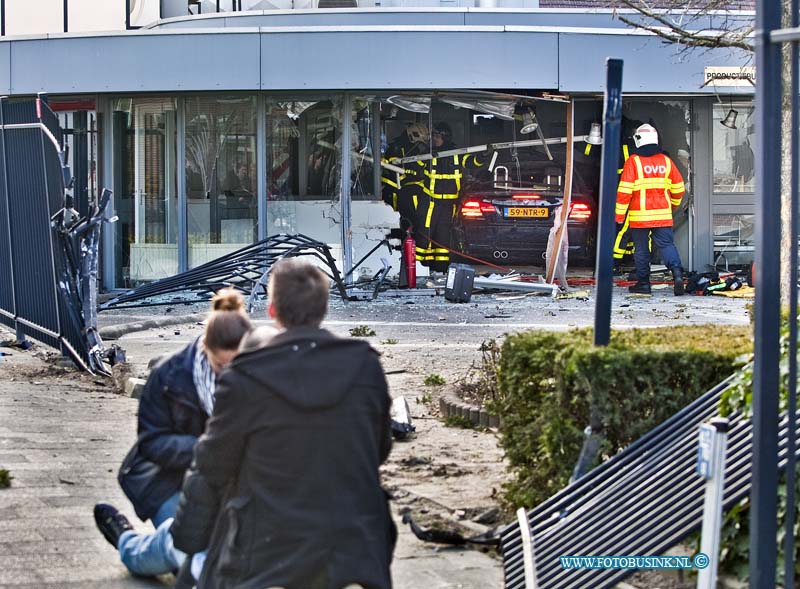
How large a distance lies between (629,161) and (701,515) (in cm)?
1478

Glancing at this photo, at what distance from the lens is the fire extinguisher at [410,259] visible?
18.9 m

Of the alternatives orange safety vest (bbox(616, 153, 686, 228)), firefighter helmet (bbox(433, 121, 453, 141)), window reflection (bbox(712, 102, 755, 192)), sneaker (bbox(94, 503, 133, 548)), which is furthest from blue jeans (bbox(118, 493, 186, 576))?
window reflection (bbox(712, 102, 755, 192))

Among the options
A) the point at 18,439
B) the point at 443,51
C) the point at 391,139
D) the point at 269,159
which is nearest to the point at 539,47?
the point at 443,51

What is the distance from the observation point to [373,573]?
383cm

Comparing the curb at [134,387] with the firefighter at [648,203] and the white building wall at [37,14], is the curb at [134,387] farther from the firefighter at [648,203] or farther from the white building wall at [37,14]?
the white building wall at [37,14]

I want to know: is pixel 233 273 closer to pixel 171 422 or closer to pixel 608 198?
pixel 608 198

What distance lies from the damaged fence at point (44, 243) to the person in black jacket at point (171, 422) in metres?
6.17

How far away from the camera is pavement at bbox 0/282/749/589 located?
5895mm

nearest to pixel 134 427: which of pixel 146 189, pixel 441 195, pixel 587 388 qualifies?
pixel 587 388

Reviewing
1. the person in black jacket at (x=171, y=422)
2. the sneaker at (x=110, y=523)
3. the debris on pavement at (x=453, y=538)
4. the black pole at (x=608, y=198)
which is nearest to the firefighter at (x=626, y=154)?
the black pole at (x=608, y=198)

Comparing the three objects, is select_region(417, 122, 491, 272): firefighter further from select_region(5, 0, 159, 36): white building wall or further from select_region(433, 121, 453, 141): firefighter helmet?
select_region(5, 0, 159, 36): white building wall

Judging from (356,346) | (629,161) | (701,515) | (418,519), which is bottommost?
(418,519)

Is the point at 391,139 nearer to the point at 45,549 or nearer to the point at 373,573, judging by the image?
the point at 45,549

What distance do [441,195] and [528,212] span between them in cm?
160
